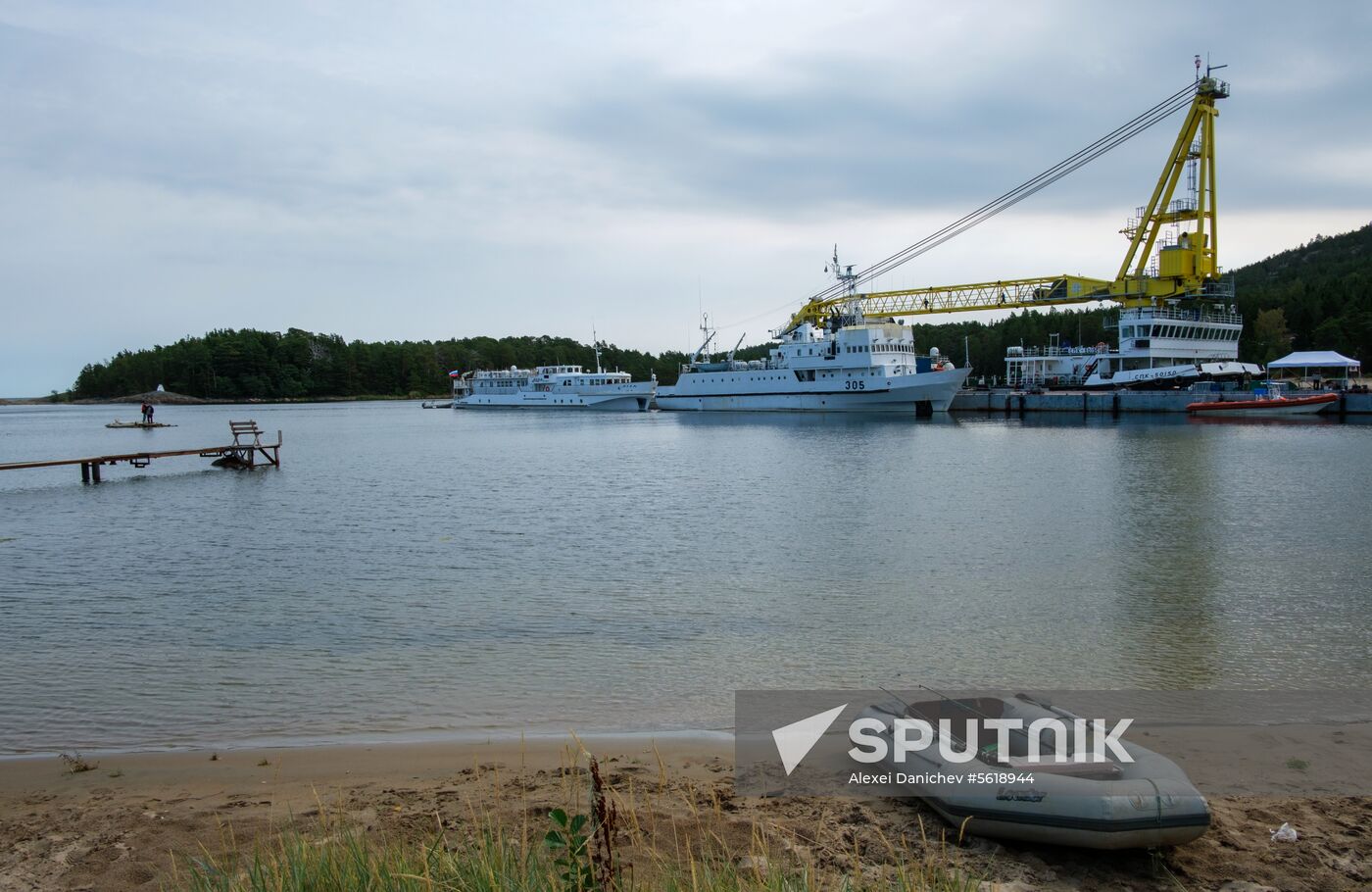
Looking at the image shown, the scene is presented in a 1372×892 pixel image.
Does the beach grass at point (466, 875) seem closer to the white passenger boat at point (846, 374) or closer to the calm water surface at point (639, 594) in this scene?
the calm water surface at point (639, 594)

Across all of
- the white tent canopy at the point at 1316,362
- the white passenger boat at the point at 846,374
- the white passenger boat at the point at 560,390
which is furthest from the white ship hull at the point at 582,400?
the white tent canopy at the point at 1316,362

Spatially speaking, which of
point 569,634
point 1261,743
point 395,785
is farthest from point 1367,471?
point 395,785

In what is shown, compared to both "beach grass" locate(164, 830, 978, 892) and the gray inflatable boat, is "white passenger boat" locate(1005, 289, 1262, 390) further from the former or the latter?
"beach grass" locate(164, 830, 978, 892)

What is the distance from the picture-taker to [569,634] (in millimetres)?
10031

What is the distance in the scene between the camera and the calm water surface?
805 cm

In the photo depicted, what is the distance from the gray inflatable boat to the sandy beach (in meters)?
0.14

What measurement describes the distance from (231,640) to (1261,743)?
10.2 meters

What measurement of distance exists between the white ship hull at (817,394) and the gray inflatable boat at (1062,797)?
54196 millimetres

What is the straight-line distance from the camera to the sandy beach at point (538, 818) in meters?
4.57

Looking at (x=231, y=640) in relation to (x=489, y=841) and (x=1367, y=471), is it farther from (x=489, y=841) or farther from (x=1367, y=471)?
(x=1367, y=471)

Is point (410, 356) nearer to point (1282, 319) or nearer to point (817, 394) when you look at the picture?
point (817, 394)

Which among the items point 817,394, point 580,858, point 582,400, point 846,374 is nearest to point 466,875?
point 580,858

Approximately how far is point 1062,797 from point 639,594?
7.74m

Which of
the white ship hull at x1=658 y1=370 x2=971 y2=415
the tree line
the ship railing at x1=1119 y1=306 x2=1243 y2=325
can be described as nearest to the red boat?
the ship railing at x1=1119 y1=306 x2=1243 y2=325
